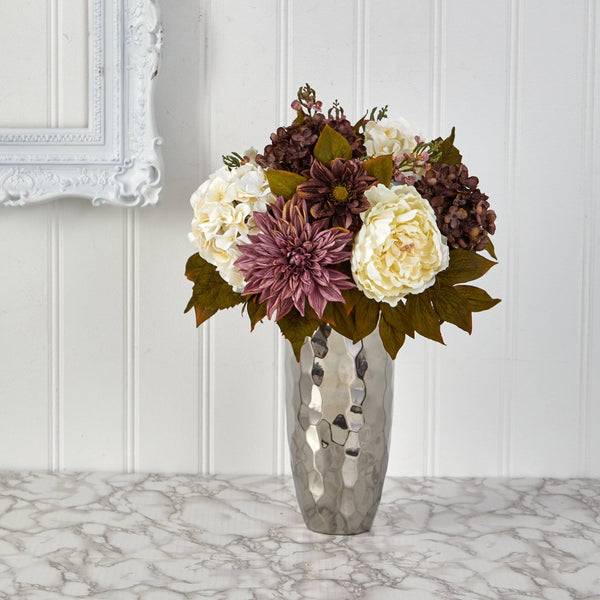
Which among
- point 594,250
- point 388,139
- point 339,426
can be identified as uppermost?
point 388,139

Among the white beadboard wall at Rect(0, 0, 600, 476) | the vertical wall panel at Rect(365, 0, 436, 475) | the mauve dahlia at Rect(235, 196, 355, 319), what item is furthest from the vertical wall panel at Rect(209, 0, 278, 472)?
the mauve dahlia at Rect(235, 196, 355, 319)

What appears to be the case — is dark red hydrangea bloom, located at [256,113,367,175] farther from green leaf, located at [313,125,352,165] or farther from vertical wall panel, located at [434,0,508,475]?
vertical wall panel, located at [434,0,508,475]

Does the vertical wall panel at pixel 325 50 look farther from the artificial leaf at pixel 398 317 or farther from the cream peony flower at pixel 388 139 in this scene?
the artificial leaf at pixel 398 317

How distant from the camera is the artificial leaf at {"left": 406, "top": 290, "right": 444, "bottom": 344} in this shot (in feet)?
2.49

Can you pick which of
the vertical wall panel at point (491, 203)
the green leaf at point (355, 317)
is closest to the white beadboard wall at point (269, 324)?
the vertical wall panel at point (491, 203)

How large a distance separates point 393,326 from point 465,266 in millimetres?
96

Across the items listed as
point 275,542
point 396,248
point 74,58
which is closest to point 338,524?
point 275,542

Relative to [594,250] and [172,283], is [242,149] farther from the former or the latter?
[594,250]

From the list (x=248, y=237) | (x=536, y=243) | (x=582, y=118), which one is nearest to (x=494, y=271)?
(x=536, y=243)

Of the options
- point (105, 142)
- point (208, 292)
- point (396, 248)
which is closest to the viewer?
point (396, 248)

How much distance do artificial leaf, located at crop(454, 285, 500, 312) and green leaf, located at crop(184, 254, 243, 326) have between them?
236mm

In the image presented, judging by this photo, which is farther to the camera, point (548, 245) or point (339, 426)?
point (548, 245)

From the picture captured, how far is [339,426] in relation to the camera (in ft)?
2.73

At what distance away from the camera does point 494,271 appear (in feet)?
3.58
